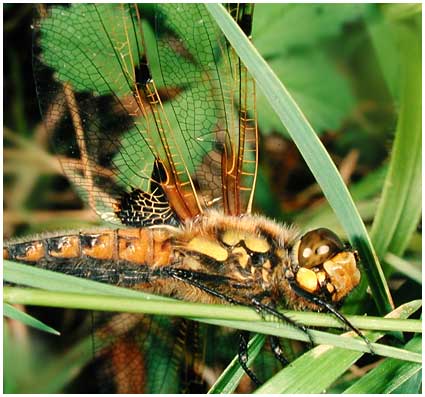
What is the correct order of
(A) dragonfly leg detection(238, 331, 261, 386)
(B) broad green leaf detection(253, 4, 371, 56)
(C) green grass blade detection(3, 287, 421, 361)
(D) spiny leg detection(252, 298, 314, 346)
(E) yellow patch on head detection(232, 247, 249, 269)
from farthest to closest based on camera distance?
1. (B) broad green leaf detection(253, 4, 371, 56)
2. (E) yellow patch on head detection(232, 247, 249, 269)
3. (A) dragonfly leg detection(238, 331, 261, 386)
4. (D) spiny leg detection(252, 298, 314, 346)
5. (C) green grass blade detection(3, 287, 421, 361)

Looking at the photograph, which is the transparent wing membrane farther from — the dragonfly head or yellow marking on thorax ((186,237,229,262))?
the dragonfly head

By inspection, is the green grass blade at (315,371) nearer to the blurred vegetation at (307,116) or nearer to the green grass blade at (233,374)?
the green grass blade at (233,374)

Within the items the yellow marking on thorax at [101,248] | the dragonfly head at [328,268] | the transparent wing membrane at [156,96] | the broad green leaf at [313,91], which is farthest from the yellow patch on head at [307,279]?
the broad green leaf at [313,91]

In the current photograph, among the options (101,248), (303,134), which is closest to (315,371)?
(303,134)

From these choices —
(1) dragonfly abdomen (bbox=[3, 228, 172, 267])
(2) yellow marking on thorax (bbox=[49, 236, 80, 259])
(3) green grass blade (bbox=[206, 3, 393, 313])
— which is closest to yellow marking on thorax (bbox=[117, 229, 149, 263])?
(1) dragonfly abdomen (bbox=[3, 228, 172, 267])

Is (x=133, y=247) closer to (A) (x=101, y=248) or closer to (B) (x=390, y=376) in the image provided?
(A) (x=101, y=248)

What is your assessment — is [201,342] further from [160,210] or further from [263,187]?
[263,187]

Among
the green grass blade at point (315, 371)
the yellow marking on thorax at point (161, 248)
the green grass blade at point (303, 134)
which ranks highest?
the green grass blade at point (303, 134)
